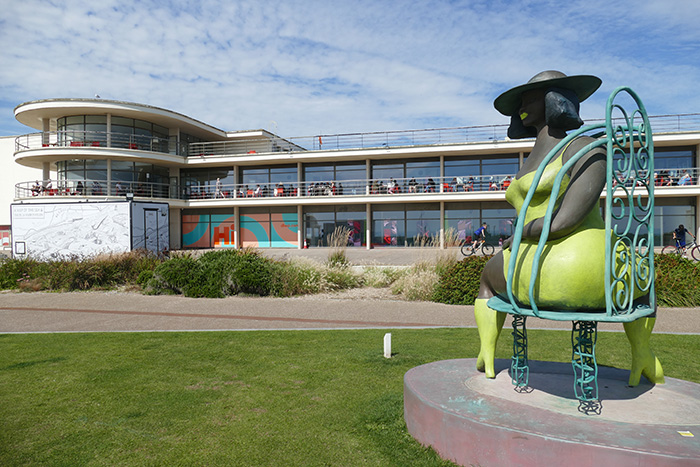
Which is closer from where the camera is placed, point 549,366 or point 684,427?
point 684,427

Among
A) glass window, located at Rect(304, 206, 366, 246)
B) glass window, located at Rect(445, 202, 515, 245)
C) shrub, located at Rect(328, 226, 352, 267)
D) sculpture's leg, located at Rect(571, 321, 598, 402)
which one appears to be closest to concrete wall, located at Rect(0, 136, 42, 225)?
glass window, located at Rect(304, 206, 366, 246)

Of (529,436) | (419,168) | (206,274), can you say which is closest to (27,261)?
(206,274)

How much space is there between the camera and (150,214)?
19.8m

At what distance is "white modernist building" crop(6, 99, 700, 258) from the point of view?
29641 mm

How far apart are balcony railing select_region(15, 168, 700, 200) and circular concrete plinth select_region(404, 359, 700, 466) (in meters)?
26.5

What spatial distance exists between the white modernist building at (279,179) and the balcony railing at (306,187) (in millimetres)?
81

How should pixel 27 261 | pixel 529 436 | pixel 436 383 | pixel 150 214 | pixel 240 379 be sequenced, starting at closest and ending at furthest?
pixel 529 436
pixel 436 383
pixel 240 379
pixel 27 261
pixel 150 214

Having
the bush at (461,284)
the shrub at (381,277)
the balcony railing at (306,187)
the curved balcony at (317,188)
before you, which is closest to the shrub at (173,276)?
the shrub at (381,277)

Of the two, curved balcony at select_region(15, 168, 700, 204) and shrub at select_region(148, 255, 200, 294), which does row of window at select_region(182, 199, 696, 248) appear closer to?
curved balcony at select_region(15, 168, 700, 204)

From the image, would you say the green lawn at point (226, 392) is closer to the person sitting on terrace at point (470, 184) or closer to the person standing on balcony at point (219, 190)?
the person sitting on terrace at point (470, 184)

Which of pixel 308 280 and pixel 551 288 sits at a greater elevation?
pixel 551 288

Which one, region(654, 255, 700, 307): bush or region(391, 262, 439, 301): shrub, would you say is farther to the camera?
region(391, 262, 439, 301): shrub

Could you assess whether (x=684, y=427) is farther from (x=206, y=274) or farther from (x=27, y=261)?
(x=27, y=261)

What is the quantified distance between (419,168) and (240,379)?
1138 inches
